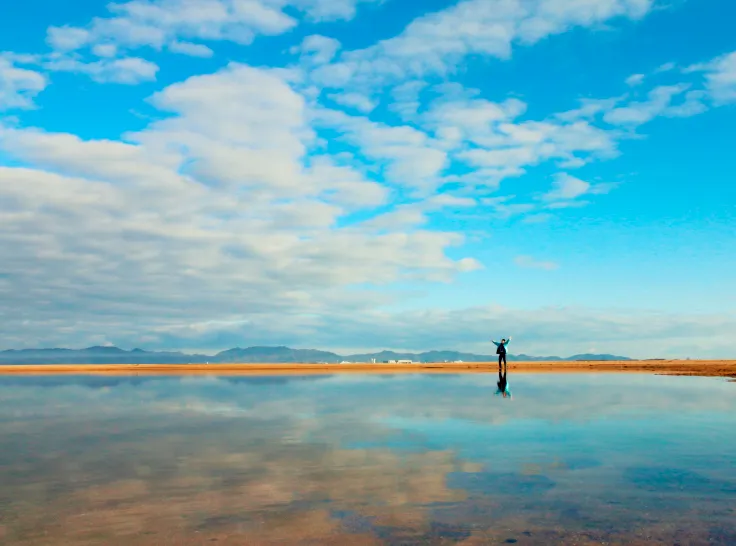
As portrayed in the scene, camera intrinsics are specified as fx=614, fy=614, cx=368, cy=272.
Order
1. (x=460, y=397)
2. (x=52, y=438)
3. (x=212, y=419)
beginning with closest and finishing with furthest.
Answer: (x=52, y=438) < (x=212, y=419) < (x=460, y=397)

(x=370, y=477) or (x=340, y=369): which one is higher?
(x=370, y=477)

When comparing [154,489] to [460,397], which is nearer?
[154,489]

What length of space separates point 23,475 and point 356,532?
8596 mm

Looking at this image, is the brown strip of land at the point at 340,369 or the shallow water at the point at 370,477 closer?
the shallow water at the point at 370,477

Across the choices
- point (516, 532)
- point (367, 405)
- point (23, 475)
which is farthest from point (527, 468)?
point (367, 405)

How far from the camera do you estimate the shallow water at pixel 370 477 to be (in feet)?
31.1

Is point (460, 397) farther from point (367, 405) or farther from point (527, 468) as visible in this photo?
point (527, 468)

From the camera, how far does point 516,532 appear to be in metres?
9.33

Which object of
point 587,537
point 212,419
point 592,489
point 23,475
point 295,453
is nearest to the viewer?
point 587,537

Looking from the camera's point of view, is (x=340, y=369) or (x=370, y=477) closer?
(x=370, y=477)

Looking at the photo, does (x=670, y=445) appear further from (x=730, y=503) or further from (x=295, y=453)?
(x=295, y=453)

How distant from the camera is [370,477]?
13258 mm

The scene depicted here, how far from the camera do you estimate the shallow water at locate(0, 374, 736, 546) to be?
9492mm

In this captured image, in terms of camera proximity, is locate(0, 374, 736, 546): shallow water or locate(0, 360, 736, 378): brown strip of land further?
locate(0, 360, 736, 378): brown strip of land
